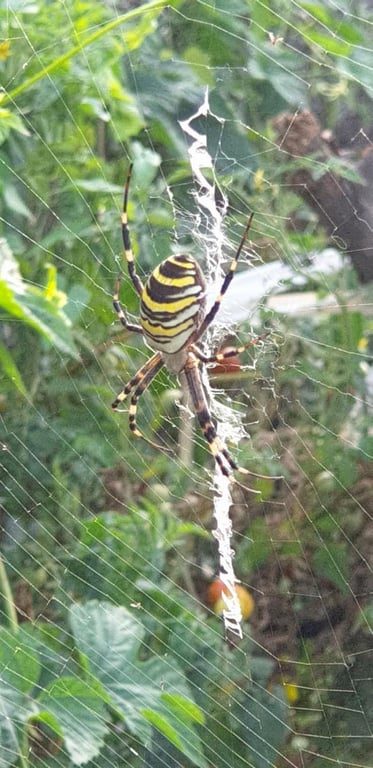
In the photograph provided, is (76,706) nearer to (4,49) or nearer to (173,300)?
(173,300)

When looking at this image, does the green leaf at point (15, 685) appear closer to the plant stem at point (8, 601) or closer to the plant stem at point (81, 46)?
the plant stem at point (8, 601)

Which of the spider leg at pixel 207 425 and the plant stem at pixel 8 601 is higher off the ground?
the spider leg at pixel 207 425

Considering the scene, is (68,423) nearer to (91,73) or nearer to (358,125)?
(91,73)

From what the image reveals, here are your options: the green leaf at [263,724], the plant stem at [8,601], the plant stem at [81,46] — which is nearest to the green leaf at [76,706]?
the plant stem at [8,601]

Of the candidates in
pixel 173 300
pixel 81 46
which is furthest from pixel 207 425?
pixel 81 46

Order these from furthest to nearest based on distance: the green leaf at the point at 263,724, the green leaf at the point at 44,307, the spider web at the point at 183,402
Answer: the green leaf at the point at 263,724 → the spider web at the point at 183,402 → the green leaf at the point at 44,307

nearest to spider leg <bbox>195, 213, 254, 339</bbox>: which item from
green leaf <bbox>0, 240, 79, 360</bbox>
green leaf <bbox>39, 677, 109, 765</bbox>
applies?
green leaf <bbox>0, 240, 79, 360</bbox>

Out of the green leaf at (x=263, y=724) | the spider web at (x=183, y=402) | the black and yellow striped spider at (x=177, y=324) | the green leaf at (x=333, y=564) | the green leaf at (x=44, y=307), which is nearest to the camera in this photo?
the green leaf at (x=44, y=307)
